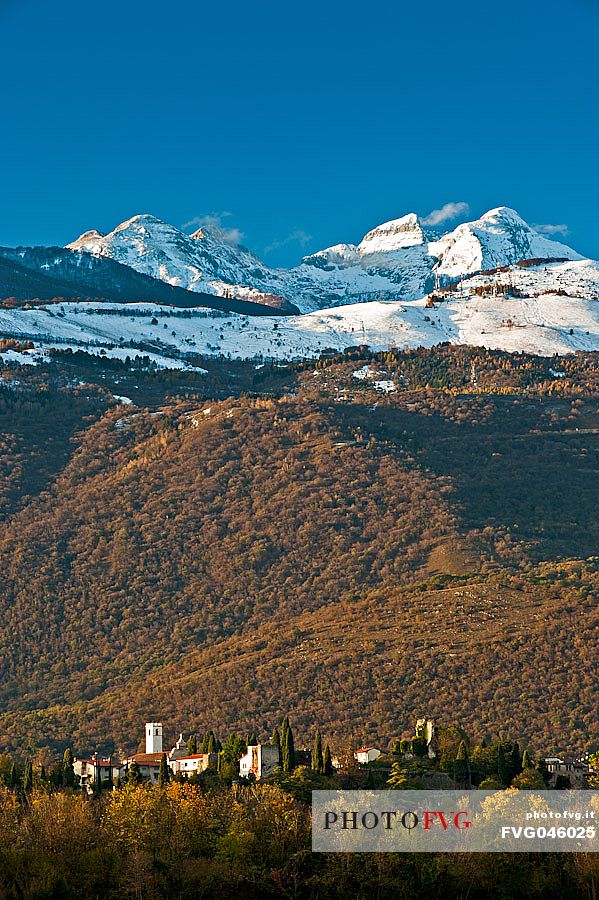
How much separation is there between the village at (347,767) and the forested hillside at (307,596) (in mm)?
27434

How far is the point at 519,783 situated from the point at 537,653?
179ft

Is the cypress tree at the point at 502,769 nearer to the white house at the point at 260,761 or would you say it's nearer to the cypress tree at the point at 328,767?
the cypress tree at the point at 328,767

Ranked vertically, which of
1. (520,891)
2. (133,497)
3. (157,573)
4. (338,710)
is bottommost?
(520,891)

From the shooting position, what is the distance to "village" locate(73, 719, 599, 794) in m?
76.9

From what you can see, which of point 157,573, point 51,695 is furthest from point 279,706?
point 157,573

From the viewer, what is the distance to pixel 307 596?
159m

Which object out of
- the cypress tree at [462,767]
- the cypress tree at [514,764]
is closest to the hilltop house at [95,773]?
the cypress tree at [462,767]

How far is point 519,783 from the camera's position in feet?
241

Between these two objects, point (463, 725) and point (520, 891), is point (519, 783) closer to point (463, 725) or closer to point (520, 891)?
point (520, 891)

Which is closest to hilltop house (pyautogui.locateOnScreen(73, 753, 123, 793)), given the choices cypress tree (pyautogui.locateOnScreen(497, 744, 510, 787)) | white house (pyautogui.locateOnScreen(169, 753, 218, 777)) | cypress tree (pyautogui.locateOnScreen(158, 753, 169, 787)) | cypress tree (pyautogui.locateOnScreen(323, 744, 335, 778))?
cypress tree (pyautogui.locateOnScreen(158, 753, 169, 787))

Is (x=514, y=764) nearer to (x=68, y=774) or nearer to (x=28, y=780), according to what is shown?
(x=68, y=774)

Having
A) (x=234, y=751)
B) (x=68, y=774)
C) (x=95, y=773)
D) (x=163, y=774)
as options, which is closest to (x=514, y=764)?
(x=234, y=751)

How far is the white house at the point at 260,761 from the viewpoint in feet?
259

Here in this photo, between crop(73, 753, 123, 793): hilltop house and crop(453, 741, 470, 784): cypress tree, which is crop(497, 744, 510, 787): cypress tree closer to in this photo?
crop(453, 741, 470, 784): cypress tree
